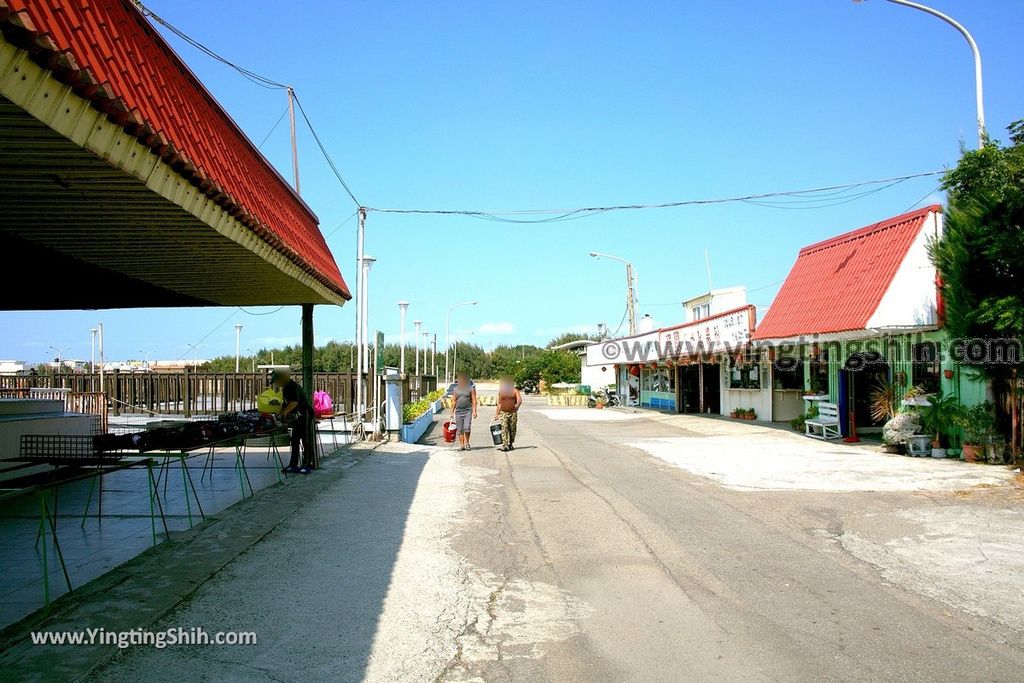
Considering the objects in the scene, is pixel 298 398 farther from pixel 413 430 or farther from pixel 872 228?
pixel 872 228


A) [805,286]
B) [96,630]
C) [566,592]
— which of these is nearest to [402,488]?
[566,592]

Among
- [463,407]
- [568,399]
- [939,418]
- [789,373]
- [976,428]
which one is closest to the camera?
[976,428]

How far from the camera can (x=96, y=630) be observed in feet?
16.6

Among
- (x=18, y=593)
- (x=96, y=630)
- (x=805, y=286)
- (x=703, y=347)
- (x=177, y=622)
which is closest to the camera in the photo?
(x=96, y=630)

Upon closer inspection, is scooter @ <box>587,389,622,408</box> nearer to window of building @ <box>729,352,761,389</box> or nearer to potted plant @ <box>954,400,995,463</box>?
window of building @ <box>729,352,761,389</box>

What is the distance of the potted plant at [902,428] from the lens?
15.4 m

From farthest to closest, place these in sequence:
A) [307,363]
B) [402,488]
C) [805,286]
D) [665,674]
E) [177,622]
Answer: [805,286] → [307,363] → [402,488] → [177,622] → [665,674]

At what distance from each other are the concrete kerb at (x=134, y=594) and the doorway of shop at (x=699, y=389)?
1011 inches

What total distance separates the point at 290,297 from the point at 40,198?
6.78 m

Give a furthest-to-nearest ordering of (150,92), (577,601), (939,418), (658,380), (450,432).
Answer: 1. (658,380)
2. (450,432)
3. (939,418)
4. (577,601)
5. (150,92)

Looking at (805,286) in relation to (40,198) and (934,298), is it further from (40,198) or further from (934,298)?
(40,198)

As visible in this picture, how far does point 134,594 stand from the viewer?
19.3 ft

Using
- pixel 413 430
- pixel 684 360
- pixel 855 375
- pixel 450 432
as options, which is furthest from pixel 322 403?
pixel 684 360

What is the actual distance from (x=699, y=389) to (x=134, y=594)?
100 feet
